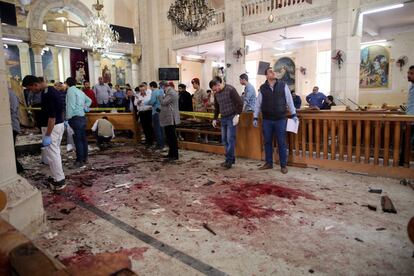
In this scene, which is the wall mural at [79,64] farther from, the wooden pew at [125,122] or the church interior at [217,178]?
the wooden pew at [125,122]

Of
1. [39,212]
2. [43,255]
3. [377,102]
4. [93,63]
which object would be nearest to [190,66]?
[93,63]

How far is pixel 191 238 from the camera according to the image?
→ 2852 mm

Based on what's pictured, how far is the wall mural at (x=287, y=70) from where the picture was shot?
17078mm

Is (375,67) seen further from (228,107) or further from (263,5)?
(228,107)

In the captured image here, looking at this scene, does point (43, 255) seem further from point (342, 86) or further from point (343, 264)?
point (342, 86)

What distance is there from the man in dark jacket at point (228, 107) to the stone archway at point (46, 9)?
38.1ft

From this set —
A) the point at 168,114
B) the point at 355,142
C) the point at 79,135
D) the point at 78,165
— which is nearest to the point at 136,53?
the point at 168,114

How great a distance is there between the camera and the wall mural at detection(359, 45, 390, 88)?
13.7m

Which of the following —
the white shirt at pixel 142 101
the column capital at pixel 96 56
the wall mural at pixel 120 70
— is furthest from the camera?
the wall mural at pixel 120 70

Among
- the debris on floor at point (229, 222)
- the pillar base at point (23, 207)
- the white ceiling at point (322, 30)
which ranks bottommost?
the debris on floor at point (229, 222)

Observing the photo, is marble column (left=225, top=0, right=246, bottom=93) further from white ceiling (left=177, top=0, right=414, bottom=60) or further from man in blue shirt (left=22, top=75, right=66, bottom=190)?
man in blue shirt (left=22, top=75, right=66, bottom=190)

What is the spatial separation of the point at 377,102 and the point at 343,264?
14.0 m

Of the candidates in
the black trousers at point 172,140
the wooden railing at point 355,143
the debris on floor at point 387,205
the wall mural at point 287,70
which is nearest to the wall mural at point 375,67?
the wall mural at point 287,70

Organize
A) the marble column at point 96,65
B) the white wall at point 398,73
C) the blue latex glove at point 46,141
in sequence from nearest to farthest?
the blue latex glove at point 46,141
the white wall at point 398,73
the marble column at point 96,65
